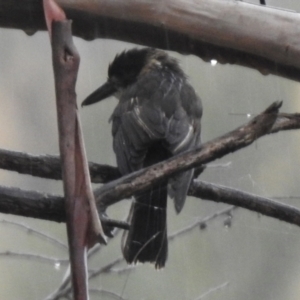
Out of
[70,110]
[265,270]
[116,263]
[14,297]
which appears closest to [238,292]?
[265,270]

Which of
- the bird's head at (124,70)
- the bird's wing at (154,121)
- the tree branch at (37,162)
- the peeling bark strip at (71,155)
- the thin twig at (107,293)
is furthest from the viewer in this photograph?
the bird's head at (124,70)

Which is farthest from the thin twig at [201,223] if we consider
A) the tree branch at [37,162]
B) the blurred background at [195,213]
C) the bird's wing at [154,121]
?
the tree branch at [37,162]

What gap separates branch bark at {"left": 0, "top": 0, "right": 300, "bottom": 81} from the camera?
0.56m

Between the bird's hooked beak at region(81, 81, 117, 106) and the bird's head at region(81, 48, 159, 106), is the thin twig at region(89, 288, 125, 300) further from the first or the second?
the bird's head at region(81, 48, 159, 106)

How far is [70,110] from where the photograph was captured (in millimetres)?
378

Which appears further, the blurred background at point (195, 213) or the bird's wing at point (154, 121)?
the bird's wing at point (154, 121)

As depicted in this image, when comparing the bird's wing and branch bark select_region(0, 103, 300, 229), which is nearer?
branch bark select_region(0, 103, 300, 229)

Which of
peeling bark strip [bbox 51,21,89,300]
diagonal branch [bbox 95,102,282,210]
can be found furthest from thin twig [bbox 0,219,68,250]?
peeling bark strip [bbox 51,21,89,300]

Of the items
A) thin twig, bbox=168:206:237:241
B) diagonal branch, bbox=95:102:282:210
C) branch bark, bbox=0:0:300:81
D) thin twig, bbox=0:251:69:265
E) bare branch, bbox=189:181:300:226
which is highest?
branch bark, bbox=0:0:300:81

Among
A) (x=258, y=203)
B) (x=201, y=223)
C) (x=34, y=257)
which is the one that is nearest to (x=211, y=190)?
(x=258, y=203)

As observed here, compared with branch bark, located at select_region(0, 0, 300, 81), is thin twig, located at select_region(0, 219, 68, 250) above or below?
below

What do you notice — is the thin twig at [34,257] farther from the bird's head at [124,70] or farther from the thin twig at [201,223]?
the bird's head at [124,70]

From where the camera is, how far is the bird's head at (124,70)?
1.26 m

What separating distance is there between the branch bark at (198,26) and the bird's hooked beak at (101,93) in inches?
16.8
